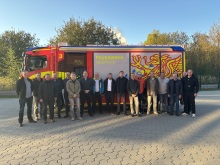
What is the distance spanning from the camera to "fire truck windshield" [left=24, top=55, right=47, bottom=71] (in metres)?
10.7

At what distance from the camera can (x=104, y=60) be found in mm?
10609

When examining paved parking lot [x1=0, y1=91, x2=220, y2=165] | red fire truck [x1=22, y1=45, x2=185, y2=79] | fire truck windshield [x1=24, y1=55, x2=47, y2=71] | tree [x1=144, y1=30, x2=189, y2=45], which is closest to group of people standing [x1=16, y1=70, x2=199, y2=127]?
red fire truck [x1=22, y1=45, x2=185, y2=79]

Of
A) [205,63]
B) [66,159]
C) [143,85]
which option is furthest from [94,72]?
[205,63]

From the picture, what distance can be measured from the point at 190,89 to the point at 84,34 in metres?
17.5

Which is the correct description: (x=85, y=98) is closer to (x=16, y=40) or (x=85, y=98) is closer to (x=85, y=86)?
(x=85, y=86)

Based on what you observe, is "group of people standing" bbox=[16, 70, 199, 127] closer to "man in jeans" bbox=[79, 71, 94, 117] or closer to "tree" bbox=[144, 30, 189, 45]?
"man in jeans" bbox=[79, 71, 94, 117]

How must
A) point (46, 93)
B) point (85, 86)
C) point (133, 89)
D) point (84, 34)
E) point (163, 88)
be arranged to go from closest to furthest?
point (46, 93)
point (85, 86)
point (133, 89)
point (163, 88)
point (84, 34)

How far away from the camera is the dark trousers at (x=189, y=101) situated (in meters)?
10.0

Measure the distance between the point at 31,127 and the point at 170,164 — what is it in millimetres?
5157

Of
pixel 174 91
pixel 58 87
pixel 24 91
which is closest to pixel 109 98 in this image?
pixel 58 87

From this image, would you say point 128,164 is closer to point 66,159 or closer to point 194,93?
point 66,159

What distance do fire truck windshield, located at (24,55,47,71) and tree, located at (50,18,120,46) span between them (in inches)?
576

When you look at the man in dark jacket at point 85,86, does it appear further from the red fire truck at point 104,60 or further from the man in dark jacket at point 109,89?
the red fire truck at point 104,60

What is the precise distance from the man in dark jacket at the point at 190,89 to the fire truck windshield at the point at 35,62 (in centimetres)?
602
